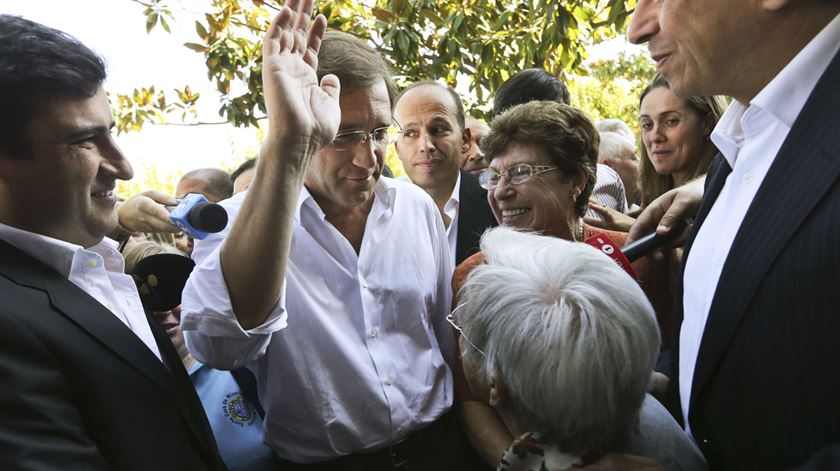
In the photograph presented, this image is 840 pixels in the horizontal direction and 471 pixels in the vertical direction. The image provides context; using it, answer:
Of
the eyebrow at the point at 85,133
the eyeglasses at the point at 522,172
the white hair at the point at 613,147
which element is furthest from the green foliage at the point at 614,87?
the eyebrow at the point at 85,133

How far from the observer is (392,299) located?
2.24 m

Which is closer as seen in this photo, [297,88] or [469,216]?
[297,88]

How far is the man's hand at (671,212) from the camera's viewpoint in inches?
93.3

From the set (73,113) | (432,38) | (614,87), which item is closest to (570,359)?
(73,113)

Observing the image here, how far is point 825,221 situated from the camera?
1.31 metres

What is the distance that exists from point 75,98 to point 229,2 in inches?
185

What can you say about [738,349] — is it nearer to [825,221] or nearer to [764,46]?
[825,221]

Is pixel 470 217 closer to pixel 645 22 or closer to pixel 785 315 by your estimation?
pixel 645 22

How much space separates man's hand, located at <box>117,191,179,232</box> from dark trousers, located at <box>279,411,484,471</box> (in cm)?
92

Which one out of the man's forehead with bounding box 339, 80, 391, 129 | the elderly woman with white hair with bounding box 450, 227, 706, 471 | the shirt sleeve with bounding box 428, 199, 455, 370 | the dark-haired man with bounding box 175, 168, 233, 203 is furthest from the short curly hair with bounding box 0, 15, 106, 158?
the dark-haired man with bounding box 175, 168, 233, 203

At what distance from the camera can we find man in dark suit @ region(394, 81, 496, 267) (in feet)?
12.8

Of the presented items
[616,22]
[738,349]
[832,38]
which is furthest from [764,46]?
[616,22]

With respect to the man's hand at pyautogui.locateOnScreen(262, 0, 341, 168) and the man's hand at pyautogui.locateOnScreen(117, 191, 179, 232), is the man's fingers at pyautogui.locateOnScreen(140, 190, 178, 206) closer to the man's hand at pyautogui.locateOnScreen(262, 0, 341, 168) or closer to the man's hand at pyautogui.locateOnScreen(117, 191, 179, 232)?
the man's hand at pyautogui.locateOnScreen(117, 191, 179, 232)

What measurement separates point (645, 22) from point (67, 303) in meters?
1.70
